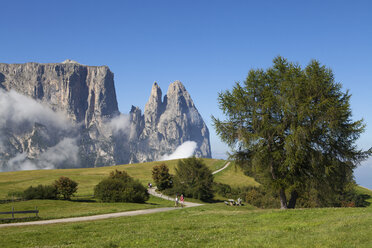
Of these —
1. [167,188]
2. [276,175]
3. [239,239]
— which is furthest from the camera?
[167,188]

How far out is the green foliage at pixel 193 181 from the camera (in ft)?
235

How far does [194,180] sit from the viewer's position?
74.8 meters

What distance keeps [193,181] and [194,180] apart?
0.33m

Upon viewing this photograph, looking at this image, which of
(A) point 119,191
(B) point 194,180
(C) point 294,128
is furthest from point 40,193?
(C) point 294,128

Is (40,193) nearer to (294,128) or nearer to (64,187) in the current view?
(64,187)

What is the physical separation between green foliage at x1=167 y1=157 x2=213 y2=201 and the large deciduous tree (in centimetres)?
4157

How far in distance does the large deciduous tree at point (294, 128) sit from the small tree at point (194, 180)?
41.5 meters

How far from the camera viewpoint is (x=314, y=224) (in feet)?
55.5

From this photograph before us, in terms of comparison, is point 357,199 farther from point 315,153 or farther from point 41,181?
point 41,181

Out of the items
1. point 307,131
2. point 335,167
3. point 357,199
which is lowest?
point 357,199

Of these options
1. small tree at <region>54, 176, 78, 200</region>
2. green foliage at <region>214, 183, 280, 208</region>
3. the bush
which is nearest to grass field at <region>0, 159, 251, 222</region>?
small tree at <region>54, 176, 78, 200</region>

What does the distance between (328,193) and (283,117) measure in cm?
869

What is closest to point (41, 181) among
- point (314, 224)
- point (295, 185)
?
point (295, 185)

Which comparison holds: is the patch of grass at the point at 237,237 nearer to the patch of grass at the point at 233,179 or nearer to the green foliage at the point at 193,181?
Answer: the green foliage at the point at 193,181
